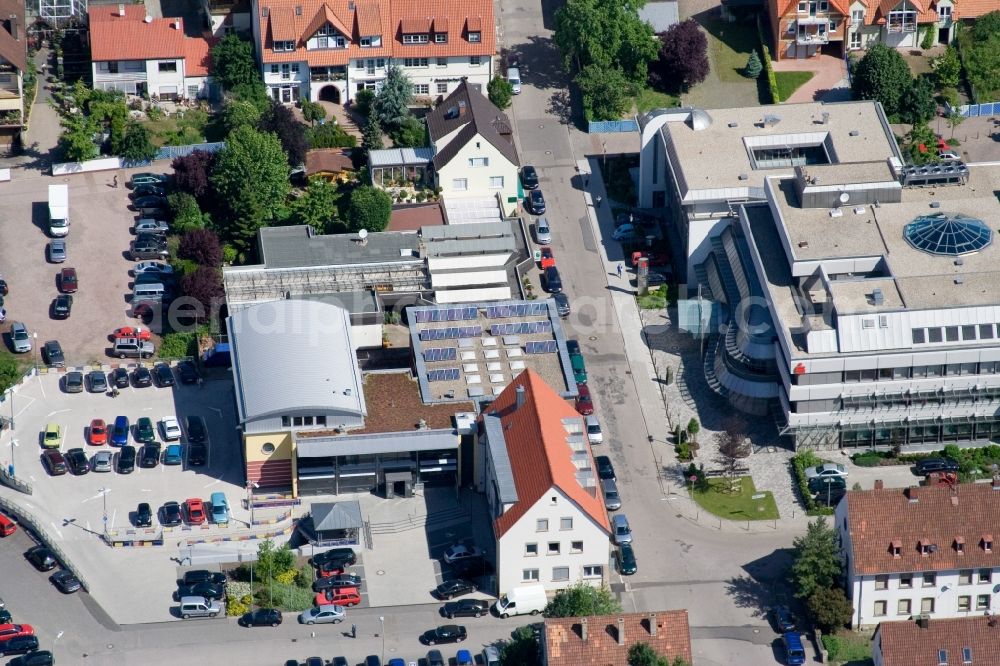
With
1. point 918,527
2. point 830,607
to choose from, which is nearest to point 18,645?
point 830,607

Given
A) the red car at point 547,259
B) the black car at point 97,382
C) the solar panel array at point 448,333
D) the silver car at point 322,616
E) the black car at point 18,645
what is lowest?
the black car at point 18,645

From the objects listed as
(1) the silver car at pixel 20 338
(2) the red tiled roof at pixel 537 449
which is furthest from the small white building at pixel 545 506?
(1) the silver car at pixel 20 338

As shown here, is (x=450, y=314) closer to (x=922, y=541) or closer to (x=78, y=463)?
(x=78, y=463)

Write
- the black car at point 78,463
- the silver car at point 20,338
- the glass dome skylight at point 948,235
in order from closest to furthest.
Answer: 1. the black car at point 78,463
2. the glass dome skylight at point 948,235
3. the silver car at point 20,338

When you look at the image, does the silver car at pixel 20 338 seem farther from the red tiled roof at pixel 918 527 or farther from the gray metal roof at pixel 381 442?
the red tiled roof at pixel 918 527

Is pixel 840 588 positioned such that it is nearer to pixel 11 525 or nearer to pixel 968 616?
pixel 968 616

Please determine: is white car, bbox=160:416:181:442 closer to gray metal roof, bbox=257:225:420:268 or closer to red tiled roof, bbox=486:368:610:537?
gray metal roof, bbox=257:225:420:268

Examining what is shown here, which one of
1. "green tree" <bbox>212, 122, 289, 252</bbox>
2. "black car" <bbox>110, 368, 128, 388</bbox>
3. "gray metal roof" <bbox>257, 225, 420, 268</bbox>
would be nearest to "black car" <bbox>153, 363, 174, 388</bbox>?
"black car" <bbox>110, 368, 128, 388</bbox>

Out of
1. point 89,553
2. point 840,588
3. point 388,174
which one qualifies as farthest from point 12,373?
point 840,588
